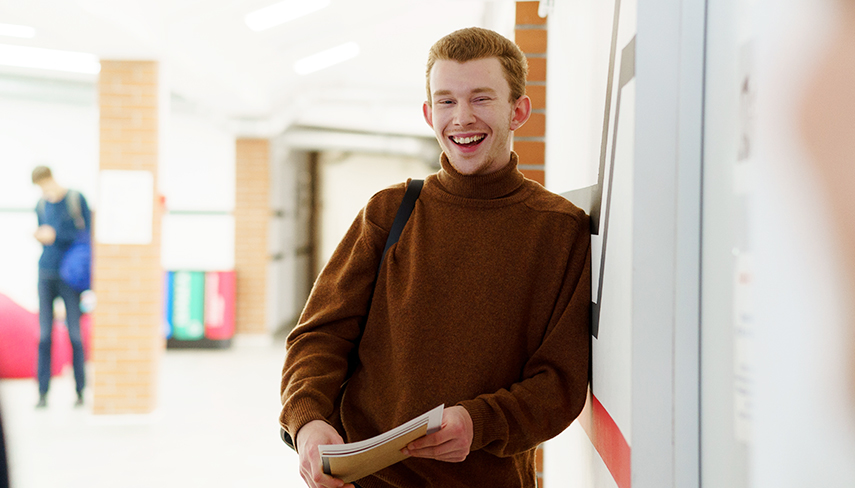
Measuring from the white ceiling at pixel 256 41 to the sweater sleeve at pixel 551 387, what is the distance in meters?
1.86

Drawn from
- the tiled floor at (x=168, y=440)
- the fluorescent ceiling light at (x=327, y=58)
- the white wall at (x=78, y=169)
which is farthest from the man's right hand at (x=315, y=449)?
the white wall at (x=78, y=169)

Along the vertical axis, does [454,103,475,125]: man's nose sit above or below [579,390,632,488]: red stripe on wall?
above

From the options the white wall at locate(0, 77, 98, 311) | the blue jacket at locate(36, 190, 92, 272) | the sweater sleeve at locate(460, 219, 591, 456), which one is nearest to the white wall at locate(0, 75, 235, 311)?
the white wall at locate(0, 77, 98, 311)

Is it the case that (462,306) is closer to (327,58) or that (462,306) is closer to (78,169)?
(327,58)

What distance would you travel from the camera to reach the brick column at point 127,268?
15.8 feet

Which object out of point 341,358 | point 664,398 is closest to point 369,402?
point 341,358

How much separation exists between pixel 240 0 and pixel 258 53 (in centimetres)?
111

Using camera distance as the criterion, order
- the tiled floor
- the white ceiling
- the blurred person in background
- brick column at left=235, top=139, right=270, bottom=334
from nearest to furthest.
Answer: the tiled floor < the white ceiling < the blurred person in background < brick column at left=235, top=139, right=270, bottom=334

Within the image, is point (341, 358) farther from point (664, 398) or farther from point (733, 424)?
point (733, 424)

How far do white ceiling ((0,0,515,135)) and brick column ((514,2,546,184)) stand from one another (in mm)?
507

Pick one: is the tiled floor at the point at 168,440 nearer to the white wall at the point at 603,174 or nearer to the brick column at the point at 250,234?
the brick column at the point at 250,234

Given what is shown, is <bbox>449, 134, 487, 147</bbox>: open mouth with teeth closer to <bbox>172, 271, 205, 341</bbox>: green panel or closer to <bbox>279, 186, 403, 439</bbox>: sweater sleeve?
<bbox>279, 186, 403, 439</bbox>: sweater sleeve

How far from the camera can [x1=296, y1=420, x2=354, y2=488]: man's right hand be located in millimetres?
1111

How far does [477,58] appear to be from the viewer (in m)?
1.25
